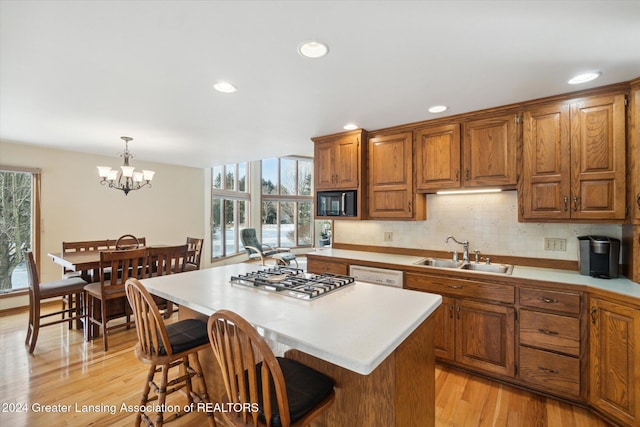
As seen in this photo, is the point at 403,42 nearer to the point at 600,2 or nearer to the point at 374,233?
the point at 600,2

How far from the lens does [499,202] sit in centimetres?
281

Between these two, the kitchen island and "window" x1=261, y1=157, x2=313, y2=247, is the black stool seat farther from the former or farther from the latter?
"window" x1=261, y1=157, x2=313, y2=247

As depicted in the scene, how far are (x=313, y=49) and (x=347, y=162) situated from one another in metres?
1.79

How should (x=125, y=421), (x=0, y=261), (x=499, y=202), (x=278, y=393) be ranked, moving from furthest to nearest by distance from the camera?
(x=0, y=261)
(x=499, y=202)
(x=125, y=421)
(x=278, y=393)

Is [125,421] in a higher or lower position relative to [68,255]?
lower

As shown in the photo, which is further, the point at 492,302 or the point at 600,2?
the point at 492,302

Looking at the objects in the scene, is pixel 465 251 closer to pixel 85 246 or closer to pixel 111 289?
pixel 111 289

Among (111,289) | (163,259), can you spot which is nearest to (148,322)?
(111,289)

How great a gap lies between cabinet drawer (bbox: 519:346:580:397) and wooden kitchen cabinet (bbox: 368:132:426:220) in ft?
4.99

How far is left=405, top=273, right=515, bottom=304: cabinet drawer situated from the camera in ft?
7.38

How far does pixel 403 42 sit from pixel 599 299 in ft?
7.15

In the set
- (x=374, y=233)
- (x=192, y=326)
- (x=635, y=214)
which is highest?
(x=635, y=214)

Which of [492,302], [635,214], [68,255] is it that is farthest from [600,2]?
[68,255]

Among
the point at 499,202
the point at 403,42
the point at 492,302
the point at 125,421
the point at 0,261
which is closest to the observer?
the point at 403,42
